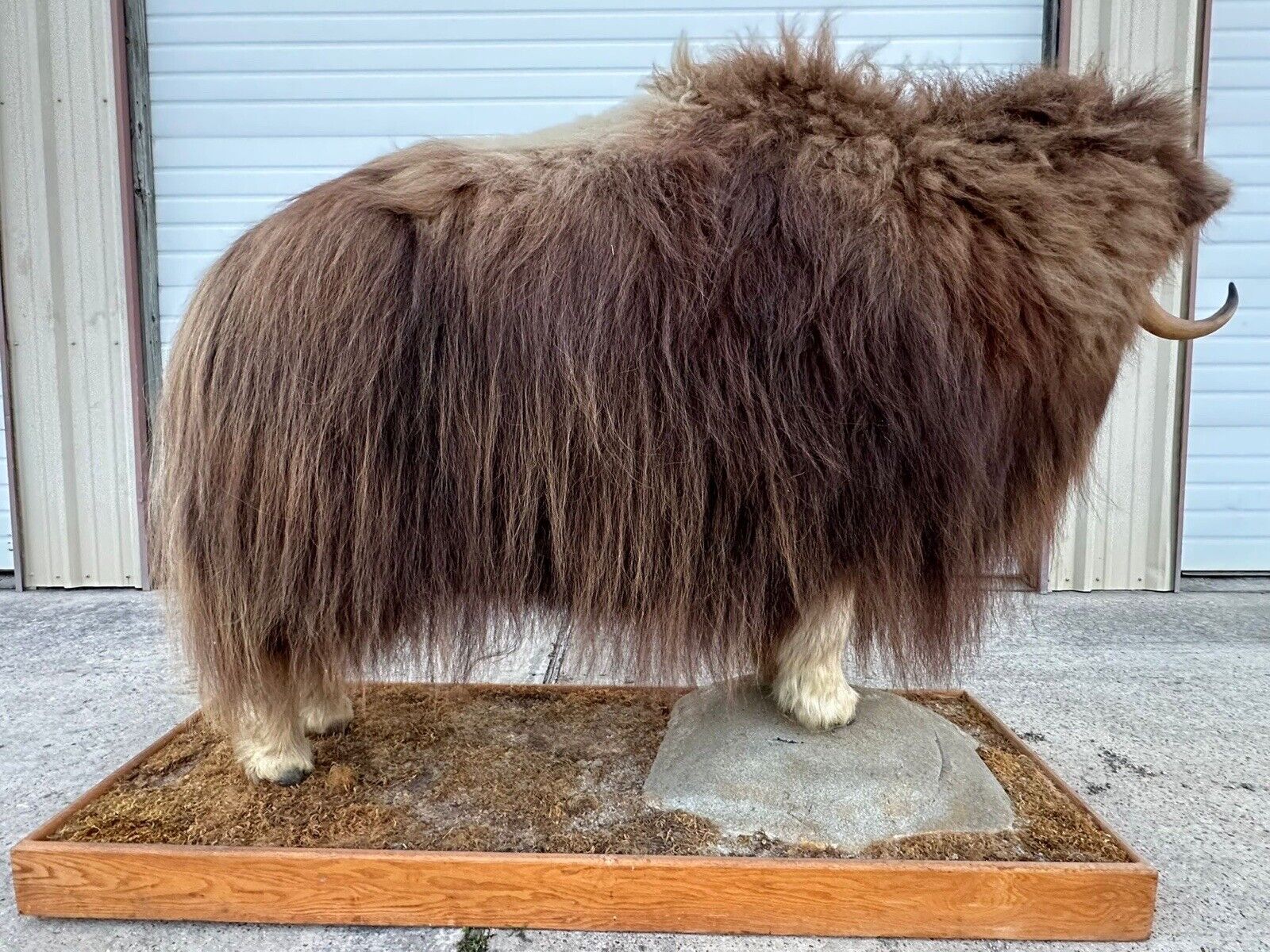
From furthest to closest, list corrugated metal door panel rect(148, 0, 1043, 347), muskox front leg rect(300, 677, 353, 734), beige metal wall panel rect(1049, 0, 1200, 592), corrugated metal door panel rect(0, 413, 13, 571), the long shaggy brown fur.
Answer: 1. corrugated metal door panel rect(0, 413, 13, 571)
2. corrugated metal door panel rect(148, 0, 1043, 347)
3. beige metal wall panel rect(1049, 0, 1200, 592)
4. muskox front leg rect(300, 677, 353, 734)
5. the long shaggy brown fur

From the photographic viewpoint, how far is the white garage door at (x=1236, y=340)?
8.48ft

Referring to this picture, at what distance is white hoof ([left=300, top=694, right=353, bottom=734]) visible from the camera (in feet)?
4.70

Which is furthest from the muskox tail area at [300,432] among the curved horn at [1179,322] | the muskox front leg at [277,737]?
the curved horn at [1179,322]

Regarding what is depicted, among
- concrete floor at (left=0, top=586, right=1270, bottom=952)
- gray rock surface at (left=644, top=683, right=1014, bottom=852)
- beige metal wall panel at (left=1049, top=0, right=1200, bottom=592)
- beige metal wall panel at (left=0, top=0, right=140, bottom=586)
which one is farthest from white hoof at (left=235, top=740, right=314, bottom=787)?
beige metal wall panel at (left=1049, top=0, right=1200, bottom=592)

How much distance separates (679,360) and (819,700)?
58 centimetres

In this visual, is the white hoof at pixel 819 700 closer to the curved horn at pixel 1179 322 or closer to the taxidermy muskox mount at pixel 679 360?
the taxidermy muskox mount at pixel 679 360

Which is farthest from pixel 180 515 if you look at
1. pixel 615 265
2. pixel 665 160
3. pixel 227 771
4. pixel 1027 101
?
pixel 1027 101

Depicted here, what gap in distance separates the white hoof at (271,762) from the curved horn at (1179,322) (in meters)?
1.39

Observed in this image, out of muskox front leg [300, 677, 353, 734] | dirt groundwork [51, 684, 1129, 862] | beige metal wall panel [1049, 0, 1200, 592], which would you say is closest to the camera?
dirt groundwork [51, 684, 1129, 862]

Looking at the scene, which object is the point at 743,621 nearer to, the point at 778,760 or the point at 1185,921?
the point at 778,760

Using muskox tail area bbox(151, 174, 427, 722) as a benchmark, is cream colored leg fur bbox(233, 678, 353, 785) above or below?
below

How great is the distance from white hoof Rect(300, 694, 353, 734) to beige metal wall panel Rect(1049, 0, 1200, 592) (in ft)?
6.74

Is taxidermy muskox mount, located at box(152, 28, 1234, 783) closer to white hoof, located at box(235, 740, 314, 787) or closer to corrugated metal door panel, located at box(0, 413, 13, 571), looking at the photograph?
Result: white hoof, located at box(235, 740, 314, 787)

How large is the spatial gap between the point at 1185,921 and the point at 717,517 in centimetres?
82
